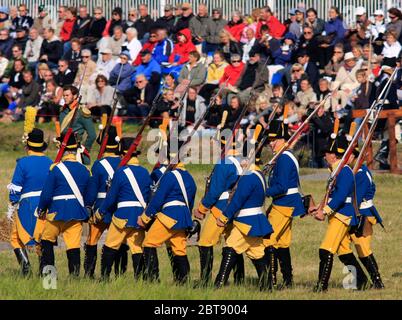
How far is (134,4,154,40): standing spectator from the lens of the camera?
28.2 m

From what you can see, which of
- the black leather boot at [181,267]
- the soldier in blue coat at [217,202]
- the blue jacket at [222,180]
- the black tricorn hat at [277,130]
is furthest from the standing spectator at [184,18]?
the black leather boot at [181,267]

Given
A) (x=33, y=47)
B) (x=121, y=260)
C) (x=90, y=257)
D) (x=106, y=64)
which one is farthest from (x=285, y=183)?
(x=33, y=47)

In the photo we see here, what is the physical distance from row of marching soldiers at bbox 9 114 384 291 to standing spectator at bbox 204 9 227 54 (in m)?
10.6

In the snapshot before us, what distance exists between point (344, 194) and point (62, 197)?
118 inches

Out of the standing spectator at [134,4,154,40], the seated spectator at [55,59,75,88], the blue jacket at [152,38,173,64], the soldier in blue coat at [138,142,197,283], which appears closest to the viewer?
the soldier in blue coat at [138,142,197,283]

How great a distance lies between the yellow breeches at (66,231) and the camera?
16.3 metres

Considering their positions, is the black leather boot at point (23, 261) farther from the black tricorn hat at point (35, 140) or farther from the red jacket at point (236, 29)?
the red jacket at point (236, 29)

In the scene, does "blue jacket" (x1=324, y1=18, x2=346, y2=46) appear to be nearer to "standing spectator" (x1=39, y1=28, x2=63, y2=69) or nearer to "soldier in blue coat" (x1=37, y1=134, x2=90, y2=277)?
"standing spectator" (x1=39, y1=28, x2=63, y2=69)

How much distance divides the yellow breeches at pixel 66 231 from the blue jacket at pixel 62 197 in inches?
5.7

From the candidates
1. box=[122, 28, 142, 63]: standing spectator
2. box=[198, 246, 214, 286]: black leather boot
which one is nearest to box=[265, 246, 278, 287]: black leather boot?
box=[198, 246, 214, 286]: black leather boot

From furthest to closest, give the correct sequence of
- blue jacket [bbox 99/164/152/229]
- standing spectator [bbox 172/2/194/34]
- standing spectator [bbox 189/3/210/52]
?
standing spectator [bbox 172/2/194/34] → standing spectator [bbox 189/3/210/52] → blue jacket [bbox 99/164/152/229]
